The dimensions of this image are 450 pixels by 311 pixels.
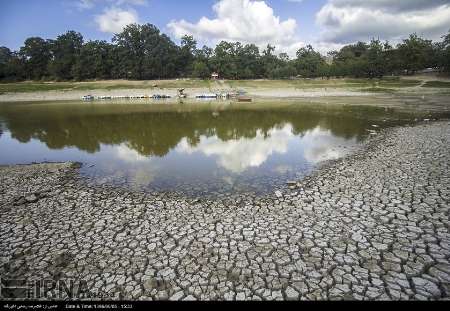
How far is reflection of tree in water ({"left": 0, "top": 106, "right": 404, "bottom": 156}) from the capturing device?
23891 millimetres

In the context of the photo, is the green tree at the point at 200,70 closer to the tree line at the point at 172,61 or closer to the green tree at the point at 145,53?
the tree line at the point at 172,61

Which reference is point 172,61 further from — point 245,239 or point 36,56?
point 245,239

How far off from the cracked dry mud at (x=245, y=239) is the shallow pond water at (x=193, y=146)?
216 cm

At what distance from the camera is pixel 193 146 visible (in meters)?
21.9

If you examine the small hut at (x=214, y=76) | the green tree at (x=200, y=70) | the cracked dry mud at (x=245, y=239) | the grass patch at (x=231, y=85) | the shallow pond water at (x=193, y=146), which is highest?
the green tree at (x=200, y=70)

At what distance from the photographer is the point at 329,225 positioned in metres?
9.02

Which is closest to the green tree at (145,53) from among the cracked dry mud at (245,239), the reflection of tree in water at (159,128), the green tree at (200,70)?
the green tree at (200,70)

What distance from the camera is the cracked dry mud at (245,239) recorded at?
6570 mm

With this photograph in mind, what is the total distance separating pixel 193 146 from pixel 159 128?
9.62m

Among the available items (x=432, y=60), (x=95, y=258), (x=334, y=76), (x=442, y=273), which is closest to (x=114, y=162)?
(x=95, y=258)

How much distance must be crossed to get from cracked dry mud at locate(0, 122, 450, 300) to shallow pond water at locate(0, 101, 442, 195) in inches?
85.1

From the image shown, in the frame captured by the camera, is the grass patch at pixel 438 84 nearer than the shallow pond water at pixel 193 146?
No

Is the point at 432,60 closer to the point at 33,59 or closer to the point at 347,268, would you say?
the point at 347,268

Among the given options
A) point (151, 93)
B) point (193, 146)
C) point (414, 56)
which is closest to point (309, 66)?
point (414, 56)
